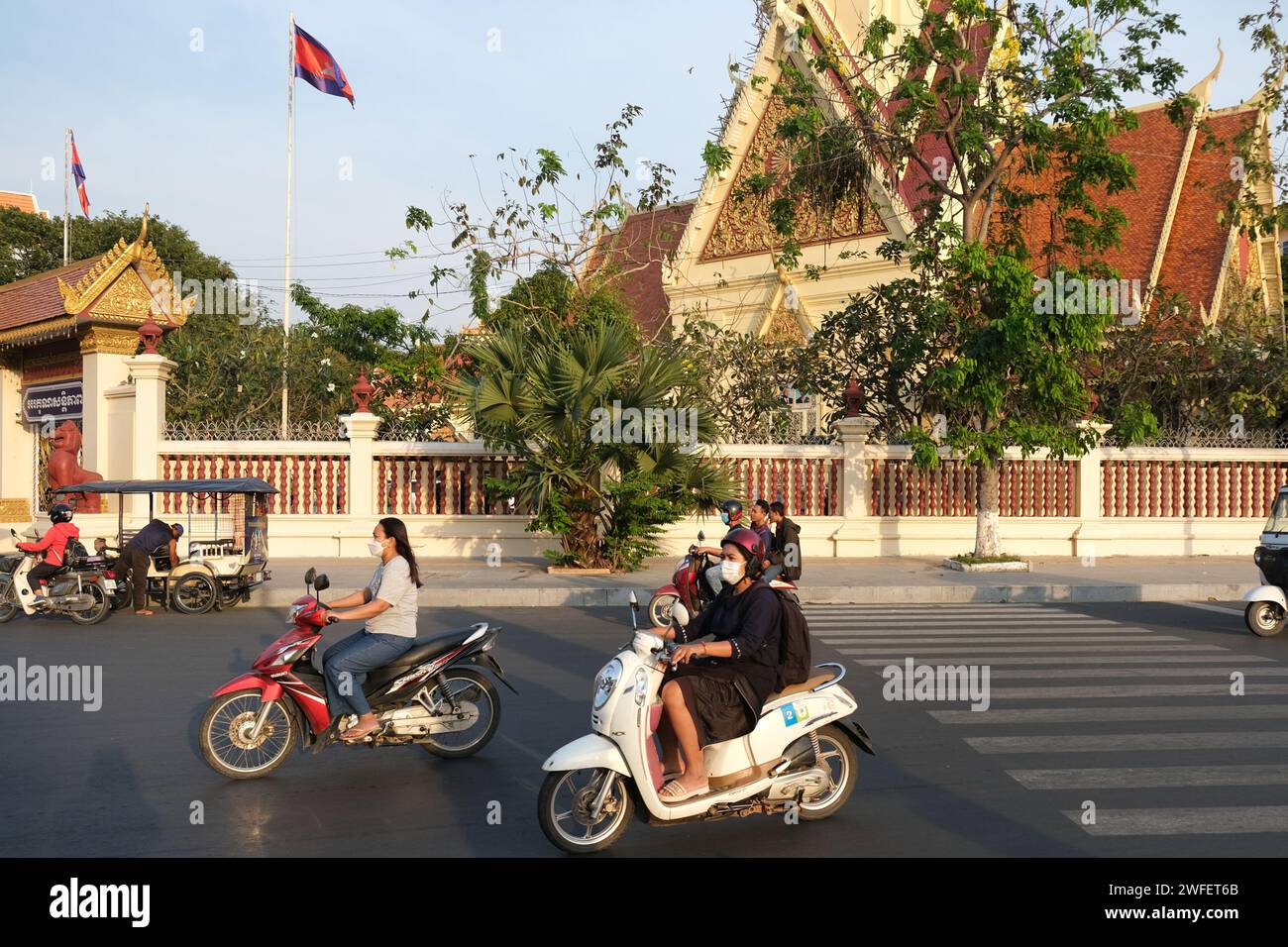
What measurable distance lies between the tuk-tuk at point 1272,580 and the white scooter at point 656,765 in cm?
794

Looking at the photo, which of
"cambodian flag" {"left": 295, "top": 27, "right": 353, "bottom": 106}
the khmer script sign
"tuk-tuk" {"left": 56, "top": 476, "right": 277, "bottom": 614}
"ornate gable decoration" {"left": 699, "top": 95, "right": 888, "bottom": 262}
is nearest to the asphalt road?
"tuk-tuk" {"left": 56, "top": 476, "right": 277, "bottom": 614}

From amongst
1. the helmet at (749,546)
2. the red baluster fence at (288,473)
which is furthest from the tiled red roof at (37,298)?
the helmet at (749,546)

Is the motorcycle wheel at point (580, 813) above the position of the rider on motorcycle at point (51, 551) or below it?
below

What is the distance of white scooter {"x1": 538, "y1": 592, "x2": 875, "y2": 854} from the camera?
5195 mm

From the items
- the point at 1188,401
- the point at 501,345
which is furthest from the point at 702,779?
the point at 1188,401

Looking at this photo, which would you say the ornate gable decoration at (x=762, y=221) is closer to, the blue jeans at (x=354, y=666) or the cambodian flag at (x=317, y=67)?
the cambodian flag at (x=317, y=67)

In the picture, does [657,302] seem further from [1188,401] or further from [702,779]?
[702,779]

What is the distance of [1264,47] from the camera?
19.8 meters

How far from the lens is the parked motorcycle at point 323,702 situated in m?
6.55

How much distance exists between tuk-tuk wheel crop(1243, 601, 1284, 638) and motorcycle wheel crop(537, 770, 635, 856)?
9.08 metres
